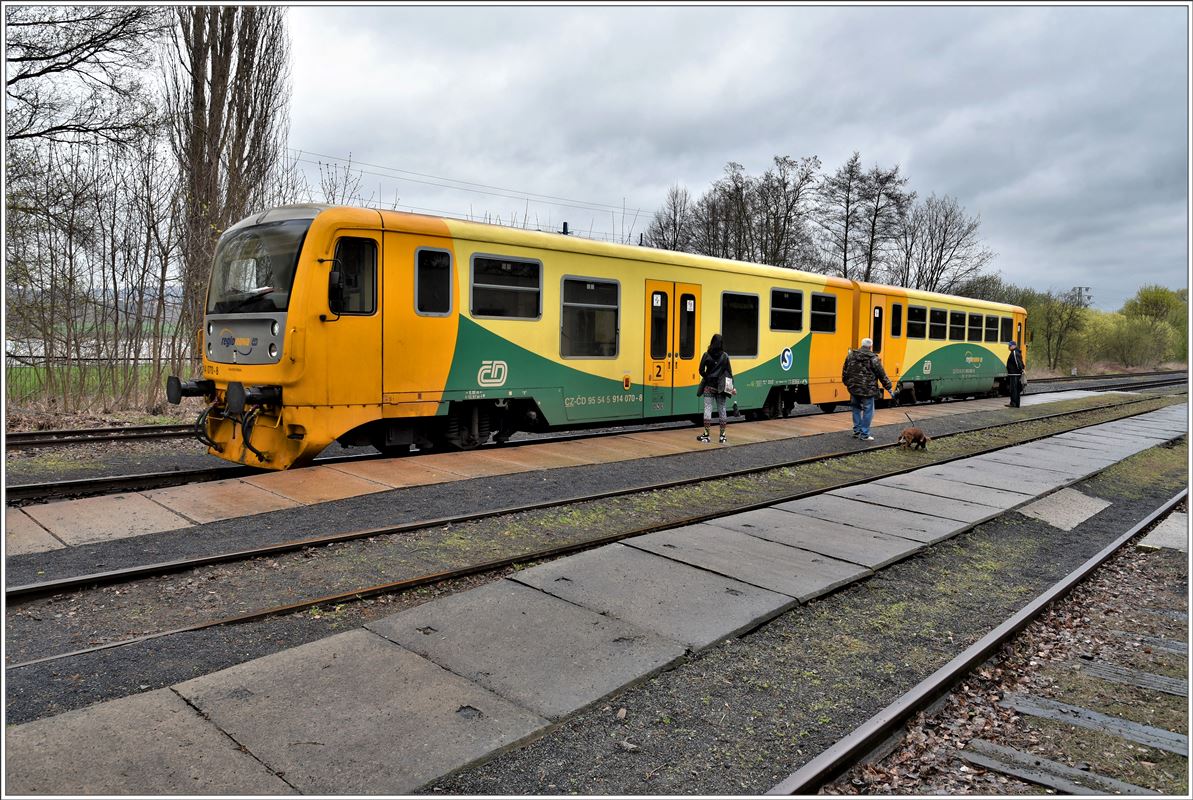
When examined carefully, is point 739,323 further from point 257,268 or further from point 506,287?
point 257,268

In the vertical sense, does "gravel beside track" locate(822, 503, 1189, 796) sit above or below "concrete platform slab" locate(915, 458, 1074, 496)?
below

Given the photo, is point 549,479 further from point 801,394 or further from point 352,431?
point 801,394

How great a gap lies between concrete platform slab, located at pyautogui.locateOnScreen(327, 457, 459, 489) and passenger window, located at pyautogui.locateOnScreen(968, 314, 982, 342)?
20999 millimetres

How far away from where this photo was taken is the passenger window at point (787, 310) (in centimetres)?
1614

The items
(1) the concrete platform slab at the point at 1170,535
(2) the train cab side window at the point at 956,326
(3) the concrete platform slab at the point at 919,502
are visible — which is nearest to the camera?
(1) the concrete platform slab at the point at 1170,535

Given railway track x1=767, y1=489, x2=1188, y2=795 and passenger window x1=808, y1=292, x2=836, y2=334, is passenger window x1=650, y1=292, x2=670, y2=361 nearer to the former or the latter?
passenger window x1=808, y1=292, x2=836, y2=334

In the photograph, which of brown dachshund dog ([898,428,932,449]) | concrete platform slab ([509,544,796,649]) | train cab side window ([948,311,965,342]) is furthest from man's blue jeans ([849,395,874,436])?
train cab side window ([948,311,965,342])

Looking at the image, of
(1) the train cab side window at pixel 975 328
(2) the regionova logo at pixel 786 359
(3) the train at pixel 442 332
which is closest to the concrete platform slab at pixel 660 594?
(3) the train at pixel 442 332

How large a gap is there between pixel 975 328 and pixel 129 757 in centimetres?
2654

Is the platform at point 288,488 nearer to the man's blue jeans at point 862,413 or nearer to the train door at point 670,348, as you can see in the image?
the train door at point 670,348

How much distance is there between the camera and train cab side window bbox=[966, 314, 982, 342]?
2477 cm

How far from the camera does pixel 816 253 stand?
151 ft

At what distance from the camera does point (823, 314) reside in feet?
58.0

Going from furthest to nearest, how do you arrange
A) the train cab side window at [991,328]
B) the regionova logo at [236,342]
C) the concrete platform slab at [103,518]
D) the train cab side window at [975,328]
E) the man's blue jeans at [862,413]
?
1. the train cab side window at [991,328]
2. the train cab side window at [975,328]
3. the man's blue jeans at [862,413]
4. the regionova logo at [236,342]
5. the concrete platform slab at [103,518]
